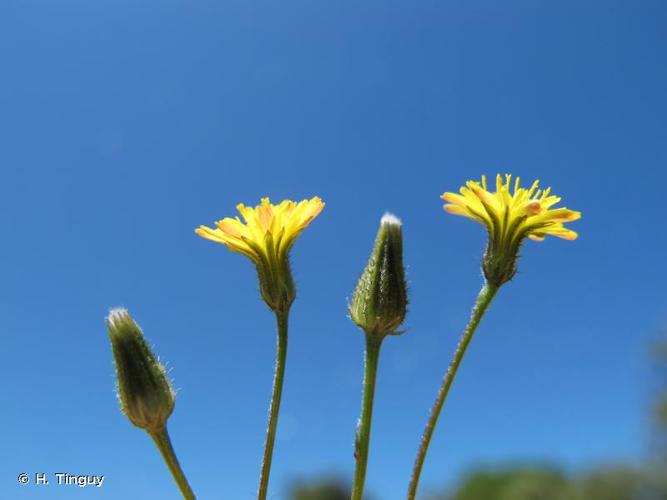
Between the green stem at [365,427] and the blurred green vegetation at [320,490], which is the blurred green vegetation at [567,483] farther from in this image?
the green stem at [365,427]

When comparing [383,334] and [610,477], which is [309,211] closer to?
[383,334]

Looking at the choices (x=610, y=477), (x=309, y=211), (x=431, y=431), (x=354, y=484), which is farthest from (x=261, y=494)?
(x=610, y=477)

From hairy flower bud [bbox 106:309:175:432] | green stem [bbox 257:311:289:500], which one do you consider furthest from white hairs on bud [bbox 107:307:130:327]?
green stem [bbox 257:311:289:500]

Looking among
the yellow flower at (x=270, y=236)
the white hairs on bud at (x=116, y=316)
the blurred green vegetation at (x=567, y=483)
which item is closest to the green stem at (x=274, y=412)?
the yellow flower at (x=270, y=236)

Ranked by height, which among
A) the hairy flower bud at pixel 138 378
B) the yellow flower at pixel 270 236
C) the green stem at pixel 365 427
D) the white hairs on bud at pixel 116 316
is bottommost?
the green stem at pixel 365 427

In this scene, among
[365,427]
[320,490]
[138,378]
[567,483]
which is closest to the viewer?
[365,427]

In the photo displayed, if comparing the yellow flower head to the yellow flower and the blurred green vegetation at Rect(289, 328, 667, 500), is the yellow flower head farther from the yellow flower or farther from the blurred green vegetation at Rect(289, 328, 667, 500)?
the blurred green vegetation at Rect(289, 328, 667, 500)

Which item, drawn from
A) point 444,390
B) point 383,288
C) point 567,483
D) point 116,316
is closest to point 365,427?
point 444,390

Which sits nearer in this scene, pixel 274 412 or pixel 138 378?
pixel 274 412

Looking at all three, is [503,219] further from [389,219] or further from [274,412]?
[274,412]
